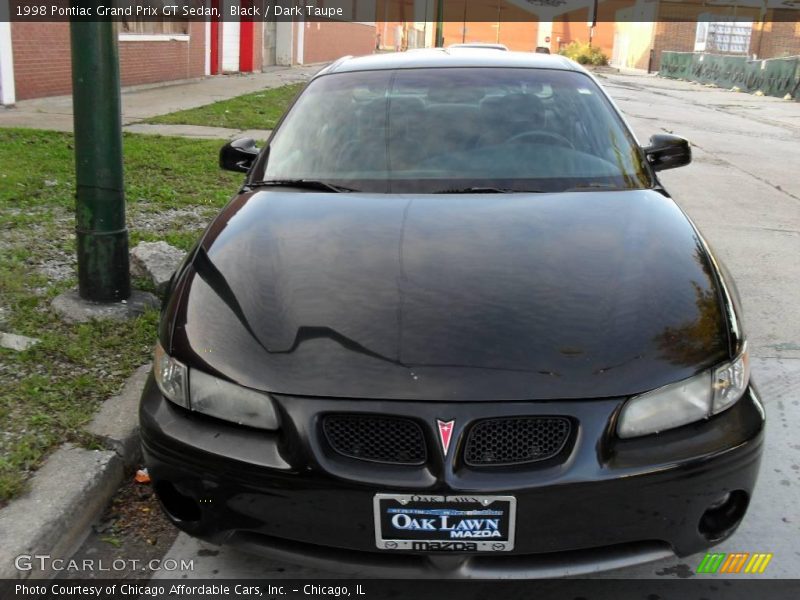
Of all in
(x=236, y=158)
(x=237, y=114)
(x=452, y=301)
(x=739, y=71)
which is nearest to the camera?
(x=452, y=301)

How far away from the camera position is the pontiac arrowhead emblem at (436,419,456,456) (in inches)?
82.6

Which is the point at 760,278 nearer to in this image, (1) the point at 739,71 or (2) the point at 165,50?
(2) the point at 165,50

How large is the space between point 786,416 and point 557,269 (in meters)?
1.74

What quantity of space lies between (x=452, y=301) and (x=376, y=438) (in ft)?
1.63

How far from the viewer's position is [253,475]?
217 cm

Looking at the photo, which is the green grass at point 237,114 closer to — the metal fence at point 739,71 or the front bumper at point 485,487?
the front bumper at point 485,487

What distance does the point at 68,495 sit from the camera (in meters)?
2.77

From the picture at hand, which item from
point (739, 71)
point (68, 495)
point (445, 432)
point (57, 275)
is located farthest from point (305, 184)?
point (739, 71)

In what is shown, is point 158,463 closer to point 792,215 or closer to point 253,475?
A: point 253,475

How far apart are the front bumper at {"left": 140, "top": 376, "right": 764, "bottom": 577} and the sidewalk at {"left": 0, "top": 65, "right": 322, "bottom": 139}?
8.69m

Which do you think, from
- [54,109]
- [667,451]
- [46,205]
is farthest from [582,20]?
[667,451]

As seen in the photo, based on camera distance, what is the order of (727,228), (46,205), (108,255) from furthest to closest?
(727,228)
(46,205)
(108,255)

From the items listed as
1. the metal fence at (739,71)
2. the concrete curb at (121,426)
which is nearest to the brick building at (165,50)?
the concrete curb at (121,426)

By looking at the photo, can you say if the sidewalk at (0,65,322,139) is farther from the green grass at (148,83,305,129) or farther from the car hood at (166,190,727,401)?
the car hood at (166,190,727,401)
